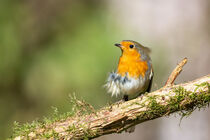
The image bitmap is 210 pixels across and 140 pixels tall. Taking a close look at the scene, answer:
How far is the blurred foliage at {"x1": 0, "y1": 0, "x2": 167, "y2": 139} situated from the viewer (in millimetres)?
7203

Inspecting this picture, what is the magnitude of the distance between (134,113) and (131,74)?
1262 millimetres

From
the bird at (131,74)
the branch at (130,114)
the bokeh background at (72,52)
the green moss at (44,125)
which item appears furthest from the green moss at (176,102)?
the bokeh background at (72,52)

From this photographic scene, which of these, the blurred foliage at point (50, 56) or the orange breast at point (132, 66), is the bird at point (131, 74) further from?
the blurred foliage at point (50, 56)

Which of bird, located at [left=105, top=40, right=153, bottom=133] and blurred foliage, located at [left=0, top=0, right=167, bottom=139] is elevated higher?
blurred foliage, located at [left=0, top=0, right=167, bottom=139]

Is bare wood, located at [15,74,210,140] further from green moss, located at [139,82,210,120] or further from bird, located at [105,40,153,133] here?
bird, located at [105,40,153,133]

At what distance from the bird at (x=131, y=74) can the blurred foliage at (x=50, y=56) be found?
218 centimetres

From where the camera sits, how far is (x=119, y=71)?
475 centimetres

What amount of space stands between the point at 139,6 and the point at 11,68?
4.05 metres

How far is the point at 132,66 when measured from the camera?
4.69 meters

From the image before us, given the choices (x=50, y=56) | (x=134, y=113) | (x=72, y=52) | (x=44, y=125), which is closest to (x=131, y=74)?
(x=134, y=113)

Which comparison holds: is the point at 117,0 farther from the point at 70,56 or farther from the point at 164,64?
the point at 70,56

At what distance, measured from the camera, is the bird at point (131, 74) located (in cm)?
462

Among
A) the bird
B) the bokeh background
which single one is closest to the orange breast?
the bird

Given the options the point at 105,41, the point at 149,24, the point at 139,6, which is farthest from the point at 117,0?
the point at 105,41
